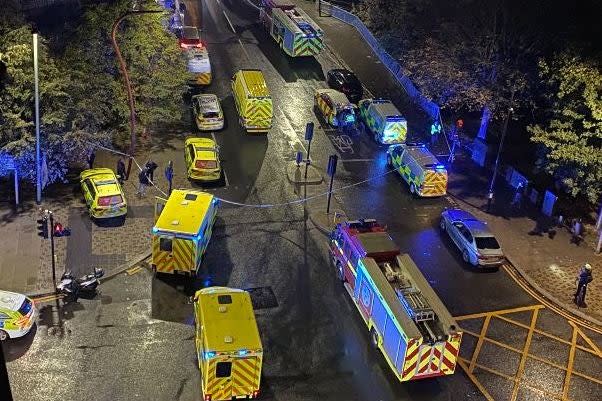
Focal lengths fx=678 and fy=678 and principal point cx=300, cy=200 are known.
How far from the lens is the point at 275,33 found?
54.7 m

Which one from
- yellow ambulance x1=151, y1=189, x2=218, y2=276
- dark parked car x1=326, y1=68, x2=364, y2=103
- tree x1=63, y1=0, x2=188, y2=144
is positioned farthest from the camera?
dark parked car x1=326, y1=68, x2=364, y2=103

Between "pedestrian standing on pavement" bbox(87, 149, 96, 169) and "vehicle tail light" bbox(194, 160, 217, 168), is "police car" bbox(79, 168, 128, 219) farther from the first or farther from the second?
"vehicle tail light" bbox(194, 160, 217, 168)

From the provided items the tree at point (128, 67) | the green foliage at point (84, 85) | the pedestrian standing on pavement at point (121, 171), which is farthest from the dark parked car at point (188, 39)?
the pedestrian standing on pavement at point (121, 171)

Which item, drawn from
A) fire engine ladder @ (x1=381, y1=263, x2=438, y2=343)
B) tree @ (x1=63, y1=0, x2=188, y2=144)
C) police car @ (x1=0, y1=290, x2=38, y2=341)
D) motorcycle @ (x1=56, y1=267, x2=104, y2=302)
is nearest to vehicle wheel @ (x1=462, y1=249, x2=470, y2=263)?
fire engine ladder @ (x1=381, y1=263, x2=438, y2=343)

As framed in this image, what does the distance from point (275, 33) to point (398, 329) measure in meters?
37.2

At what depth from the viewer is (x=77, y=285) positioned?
2586 cm

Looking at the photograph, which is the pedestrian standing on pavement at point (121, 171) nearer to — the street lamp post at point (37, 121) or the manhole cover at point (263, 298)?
the street lamp post at point (37, 121)

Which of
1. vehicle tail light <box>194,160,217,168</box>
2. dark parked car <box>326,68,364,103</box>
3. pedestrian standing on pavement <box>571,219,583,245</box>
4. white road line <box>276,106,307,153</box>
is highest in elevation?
dark parked car <box>326,68,364,103</box>

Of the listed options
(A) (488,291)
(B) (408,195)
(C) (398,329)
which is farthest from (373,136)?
(C) (398,329)

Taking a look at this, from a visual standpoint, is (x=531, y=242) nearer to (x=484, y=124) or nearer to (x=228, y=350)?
(x=484, y=124)

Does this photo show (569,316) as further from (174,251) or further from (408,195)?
(174,251)

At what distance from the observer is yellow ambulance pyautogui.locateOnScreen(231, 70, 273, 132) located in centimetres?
4050

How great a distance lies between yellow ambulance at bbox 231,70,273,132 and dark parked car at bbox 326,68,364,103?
260 inches

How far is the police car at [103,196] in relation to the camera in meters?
30.6
